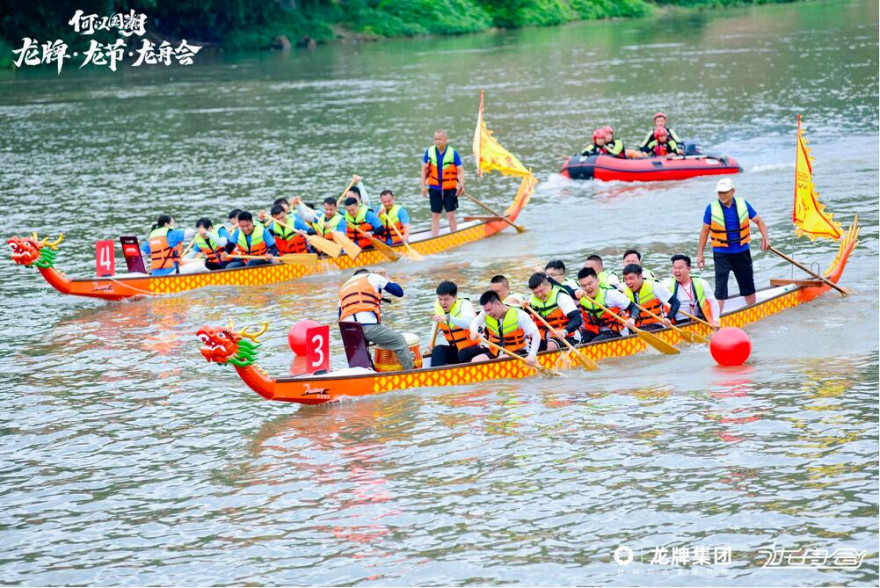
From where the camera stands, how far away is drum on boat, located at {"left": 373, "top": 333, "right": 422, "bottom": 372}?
1775 cm

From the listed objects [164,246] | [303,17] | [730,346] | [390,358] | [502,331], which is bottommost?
[730,346]

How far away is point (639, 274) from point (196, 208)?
1735 centimetres

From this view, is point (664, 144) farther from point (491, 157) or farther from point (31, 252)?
point (31, 252)

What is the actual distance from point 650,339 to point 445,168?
10.0m

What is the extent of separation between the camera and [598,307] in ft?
61.7

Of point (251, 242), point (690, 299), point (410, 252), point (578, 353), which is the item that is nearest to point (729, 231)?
point (690, 299)

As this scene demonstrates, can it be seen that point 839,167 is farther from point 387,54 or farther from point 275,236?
point 387,54

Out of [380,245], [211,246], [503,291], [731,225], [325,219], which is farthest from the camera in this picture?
[380,245]

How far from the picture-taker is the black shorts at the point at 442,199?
91.6ft

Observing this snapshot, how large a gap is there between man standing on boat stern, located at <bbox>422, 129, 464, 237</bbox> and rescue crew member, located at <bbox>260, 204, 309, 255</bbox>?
10.1ft

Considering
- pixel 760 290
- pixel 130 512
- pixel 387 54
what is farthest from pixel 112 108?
pixel 130 512

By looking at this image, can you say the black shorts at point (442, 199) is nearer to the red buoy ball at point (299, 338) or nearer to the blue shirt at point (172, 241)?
the blue shirt at point (172, 241)

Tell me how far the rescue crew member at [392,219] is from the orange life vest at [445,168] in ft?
4.78

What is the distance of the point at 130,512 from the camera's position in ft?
46.3
